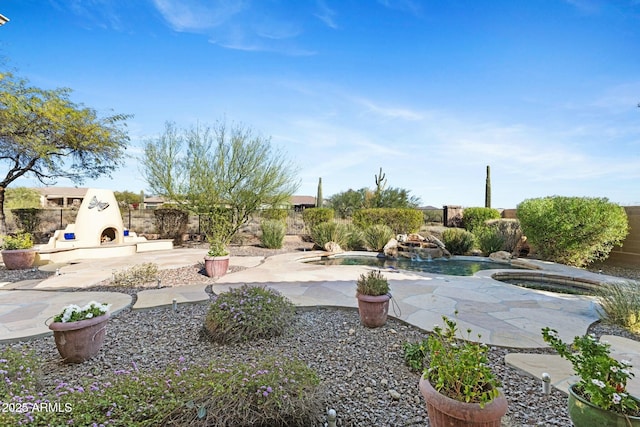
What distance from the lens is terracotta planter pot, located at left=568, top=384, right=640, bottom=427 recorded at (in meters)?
1.32

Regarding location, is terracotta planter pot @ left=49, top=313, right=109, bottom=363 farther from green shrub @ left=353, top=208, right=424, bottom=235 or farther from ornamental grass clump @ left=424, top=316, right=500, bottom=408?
green shrub @ left=353, top=208, right=424, bottom=235

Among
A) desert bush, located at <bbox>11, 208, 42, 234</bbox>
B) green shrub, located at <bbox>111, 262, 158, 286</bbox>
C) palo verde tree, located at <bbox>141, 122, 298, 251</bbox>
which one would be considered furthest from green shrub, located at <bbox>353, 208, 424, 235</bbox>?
desert bush, located at <bbox>11, 208, 42, 234</bbox>

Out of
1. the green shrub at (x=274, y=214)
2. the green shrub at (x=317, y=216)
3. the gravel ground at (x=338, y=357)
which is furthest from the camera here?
the green shrub at (x=317, y=216)

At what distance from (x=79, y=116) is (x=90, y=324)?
1118 centimetres

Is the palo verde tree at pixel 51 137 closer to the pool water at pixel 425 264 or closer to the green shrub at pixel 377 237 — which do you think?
the pool water at pixel 425 264

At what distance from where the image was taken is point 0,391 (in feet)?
5.89

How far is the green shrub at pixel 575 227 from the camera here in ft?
23.4

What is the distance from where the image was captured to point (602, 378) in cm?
143

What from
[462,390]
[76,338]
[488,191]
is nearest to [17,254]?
[76,338]

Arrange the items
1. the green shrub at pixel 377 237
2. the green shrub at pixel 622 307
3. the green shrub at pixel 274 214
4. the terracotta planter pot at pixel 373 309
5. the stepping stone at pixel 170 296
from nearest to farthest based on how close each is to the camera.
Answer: the terracotta planter pot at pixel 373 309 < the green shrub at pixel 622 307 < the stepping stone at pixel 170 296 < the green shrub at pixel 377 237 < the green shrub at pixel 274 214

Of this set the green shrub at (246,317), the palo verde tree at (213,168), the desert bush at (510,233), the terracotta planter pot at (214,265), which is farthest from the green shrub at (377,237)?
the green shrub at (246,317)

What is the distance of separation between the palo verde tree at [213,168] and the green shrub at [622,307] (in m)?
8.75

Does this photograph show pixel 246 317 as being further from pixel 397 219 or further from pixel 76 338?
pixel 397 219

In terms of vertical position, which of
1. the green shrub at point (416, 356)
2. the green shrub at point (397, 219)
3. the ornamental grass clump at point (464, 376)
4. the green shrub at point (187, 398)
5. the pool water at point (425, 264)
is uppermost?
the green shrub at point (397, 219)
